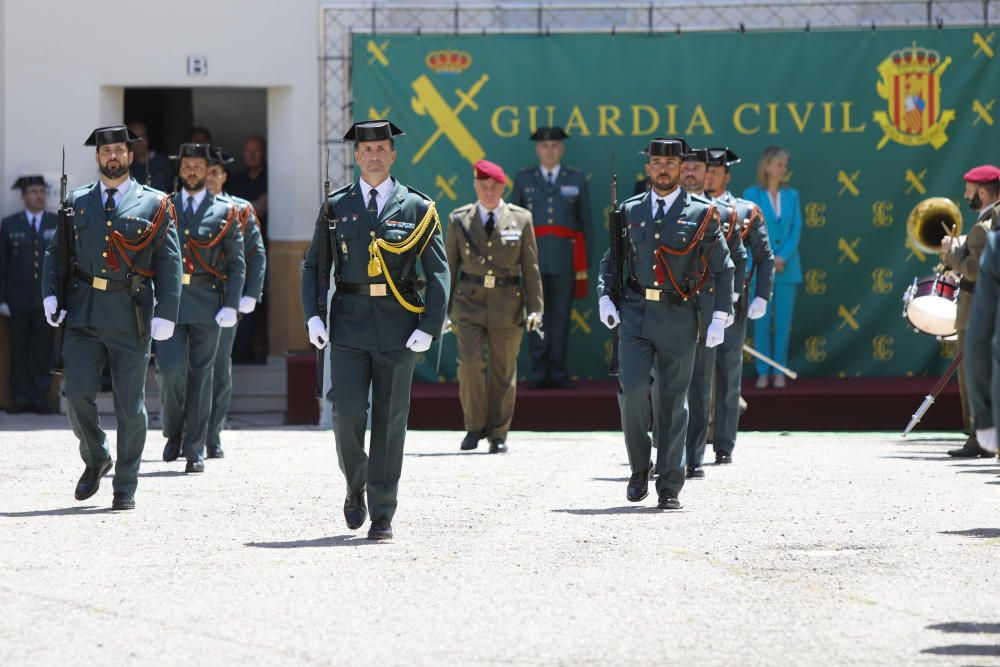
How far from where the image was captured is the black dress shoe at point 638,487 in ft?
33.3

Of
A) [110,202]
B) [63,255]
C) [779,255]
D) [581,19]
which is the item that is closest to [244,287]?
[110,202]

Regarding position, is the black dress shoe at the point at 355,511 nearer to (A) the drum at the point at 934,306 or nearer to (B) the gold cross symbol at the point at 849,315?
(A) the drum at the point at 934,306

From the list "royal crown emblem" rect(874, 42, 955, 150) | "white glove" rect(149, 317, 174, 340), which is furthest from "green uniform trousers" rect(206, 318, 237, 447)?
"royal crown emblem" rect(874, 42, 955, 150)

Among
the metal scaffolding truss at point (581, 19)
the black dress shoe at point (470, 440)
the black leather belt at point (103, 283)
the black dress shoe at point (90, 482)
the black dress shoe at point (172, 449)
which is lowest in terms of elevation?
the black dress shoe at point (470, 440)

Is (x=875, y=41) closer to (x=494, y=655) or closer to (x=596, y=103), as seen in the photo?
(x=596, y=103)

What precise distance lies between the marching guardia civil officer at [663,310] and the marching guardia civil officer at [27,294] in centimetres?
792

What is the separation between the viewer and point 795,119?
53.0 feet

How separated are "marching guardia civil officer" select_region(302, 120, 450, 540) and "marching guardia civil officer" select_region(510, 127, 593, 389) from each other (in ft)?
22.0

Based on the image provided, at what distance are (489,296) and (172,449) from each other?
2.52m

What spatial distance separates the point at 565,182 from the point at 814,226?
2223 millimetres

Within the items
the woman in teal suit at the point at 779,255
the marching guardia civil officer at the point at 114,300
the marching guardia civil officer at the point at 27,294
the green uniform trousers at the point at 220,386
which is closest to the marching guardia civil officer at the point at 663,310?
the marching guardia civil officer at the point at 114,300

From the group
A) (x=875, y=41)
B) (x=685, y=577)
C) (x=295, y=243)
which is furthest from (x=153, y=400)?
(x=685, y=577)

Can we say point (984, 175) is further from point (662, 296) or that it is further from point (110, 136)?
point (110, 136)

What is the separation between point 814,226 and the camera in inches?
639
